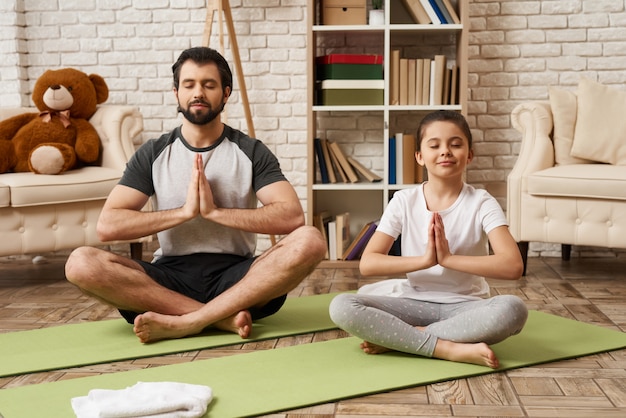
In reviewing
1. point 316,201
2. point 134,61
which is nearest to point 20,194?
point 134,61

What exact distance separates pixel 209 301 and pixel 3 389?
694mm

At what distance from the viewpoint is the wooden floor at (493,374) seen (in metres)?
1.70

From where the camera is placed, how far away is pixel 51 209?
11.1ft

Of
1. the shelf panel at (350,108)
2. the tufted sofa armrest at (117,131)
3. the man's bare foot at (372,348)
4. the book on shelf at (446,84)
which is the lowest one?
the man's bare foot at (372,348)

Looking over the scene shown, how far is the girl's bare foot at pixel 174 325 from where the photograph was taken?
2.23 m

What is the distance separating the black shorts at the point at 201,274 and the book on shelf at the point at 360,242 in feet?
4.34

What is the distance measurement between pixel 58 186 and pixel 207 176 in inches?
46.3

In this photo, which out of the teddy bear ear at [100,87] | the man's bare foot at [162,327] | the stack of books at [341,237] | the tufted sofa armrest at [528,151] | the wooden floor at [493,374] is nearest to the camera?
the wooden floor at [493,374]

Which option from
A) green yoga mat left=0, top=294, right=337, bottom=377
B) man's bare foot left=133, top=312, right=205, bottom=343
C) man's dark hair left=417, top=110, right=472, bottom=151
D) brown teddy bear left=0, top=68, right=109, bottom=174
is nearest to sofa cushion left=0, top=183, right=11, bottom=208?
brown teddy bear left=0, top=68, right=109, bottom=174

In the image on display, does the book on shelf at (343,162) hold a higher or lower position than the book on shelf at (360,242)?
higher

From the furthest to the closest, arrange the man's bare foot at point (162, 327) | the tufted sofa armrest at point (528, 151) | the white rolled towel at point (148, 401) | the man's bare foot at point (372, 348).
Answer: the tufted sofa armrest at point (528, 151) < the man's bare foot at point (162, 327) < the man's bare foot at point (372, 348) < the white rolled towel at point (148, 401)

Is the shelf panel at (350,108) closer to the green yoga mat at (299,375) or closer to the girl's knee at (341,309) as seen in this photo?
the green yoga mat at (299,375)

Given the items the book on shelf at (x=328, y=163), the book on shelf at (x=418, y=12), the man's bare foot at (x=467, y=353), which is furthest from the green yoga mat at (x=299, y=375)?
the book on shelf at (x=418, y=12)

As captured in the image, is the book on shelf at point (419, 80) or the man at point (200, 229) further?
the book on shelf at point (419, 80)
